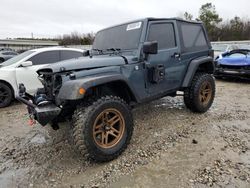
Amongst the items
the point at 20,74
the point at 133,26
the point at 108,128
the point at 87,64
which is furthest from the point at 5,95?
the point at 108,128

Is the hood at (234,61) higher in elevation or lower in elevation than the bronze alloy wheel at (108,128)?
higher

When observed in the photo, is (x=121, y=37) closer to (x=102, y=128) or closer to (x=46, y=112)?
(x=102, y=128)

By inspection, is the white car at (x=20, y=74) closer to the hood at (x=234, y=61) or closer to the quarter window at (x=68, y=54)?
the quarter window at (x=68, y=54)

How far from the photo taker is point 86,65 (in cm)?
352

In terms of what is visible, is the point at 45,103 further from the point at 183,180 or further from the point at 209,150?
the point at 209,150

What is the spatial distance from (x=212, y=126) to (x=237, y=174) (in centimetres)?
172

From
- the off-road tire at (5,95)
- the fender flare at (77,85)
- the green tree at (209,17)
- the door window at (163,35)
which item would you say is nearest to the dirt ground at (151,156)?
the fender flare at (77,85)

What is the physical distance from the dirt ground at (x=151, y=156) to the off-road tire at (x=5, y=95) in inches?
45.8

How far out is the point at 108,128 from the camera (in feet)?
11.1

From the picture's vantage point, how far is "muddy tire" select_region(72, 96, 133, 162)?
310 cm

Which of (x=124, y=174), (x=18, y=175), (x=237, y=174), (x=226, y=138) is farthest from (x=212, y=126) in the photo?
(x=18, y=175)

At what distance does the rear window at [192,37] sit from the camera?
4.92m

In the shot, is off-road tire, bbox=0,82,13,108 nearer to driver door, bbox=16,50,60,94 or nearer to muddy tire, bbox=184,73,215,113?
driver door, bbox=16,50,60,94

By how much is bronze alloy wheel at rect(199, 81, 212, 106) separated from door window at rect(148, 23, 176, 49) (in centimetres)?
130
